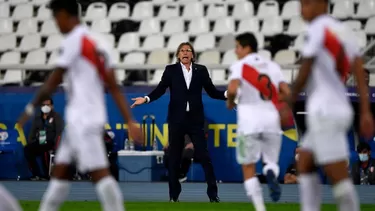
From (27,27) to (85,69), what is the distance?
17.8 meters

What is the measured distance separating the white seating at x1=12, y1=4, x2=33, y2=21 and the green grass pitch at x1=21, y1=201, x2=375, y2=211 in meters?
12.1

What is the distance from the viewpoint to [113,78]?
8156 mm

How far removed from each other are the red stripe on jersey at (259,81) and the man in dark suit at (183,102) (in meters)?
3.70

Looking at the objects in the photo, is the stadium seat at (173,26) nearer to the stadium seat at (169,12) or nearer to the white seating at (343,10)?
the stadium seat at (169,12)

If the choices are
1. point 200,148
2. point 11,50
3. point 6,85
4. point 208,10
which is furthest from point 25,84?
point 200,148

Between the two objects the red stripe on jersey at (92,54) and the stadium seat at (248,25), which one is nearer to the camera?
the red stripe on jersey at (92,54)

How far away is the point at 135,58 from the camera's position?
78.3 feet

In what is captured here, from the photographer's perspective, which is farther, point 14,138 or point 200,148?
point 14,138

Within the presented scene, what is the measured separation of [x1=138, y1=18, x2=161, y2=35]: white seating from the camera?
24656 millimetres

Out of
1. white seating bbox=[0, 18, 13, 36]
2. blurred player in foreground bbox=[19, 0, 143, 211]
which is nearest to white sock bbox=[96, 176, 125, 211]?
blurred player in foreground bbox=[19, 0, 143, 211]

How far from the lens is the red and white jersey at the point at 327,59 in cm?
779

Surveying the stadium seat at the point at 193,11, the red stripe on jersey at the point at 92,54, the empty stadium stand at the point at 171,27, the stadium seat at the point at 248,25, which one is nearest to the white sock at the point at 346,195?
the red stripe on jersey at the point at 92,54

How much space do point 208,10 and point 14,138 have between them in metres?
6.13

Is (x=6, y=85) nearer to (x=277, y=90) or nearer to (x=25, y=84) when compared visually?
(x=25, y=84)
